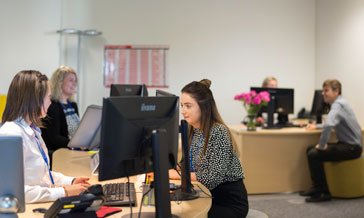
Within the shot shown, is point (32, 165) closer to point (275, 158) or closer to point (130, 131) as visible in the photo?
point (130, 131)

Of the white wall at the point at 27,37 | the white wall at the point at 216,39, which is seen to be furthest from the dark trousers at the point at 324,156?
the white wall at the point at 27,37

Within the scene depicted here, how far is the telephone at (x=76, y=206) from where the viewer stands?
4.99ft

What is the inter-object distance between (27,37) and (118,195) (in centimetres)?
384

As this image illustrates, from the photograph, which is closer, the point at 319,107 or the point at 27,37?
the point at 319,107

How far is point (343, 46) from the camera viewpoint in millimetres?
5387

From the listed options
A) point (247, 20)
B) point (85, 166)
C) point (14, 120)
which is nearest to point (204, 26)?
point (247, 20)

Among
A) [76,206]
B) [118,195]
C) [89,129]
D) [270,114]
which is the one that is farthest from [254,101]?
[76,206]

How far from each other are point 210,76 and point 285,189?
2.05 metres

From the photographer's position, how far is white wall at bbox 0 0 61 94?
4895mm

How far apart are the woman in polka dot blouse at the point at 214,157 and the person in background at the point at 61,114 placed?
5.06ft

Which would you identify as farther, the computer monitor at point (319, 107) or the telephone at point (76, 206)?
the computer monitor at point (319, 107)

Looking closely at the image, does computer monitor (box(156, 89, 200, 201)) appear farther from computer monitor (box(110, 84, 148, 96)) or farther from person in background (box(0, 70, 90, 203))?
computer monitor (box(110, 84, 148, 96))

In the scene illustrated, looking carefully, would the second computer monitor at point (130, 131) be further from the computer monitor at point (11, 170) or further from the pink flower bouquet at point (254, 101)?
the pink flower bouquet at point (254, 101)

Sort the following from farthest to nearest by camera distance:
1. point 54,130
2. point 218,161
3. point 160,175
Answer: point 54,130 → point 218,161 → point 160,175
